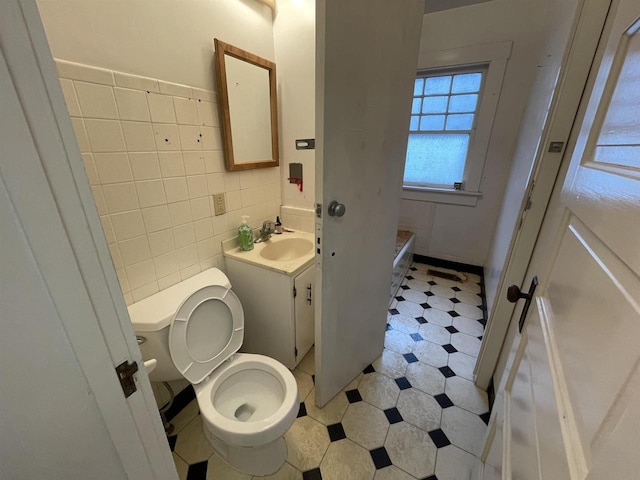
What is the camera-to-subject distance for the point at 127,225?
3.60ft

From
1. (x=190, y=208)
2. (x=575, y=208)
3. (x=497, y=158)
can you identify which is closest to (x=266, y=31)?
(x=190, y=208)

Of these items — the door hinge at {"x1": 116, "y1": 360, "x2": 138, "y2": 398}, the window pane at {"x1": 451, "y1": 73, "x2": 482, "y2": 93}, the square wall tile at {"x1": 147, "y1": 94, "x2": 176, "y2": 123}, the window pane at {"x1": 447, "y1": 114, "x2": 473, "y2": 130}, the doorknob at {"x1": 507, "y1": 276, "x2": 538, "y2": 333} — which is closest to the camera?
the door hinge at {"x1": 116, "y1": 360, "x2": 138, "y2": 398}

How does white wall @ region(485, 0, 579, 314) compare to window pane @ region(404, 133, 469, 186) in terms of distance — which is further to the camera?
window pane @ region(404, 133, 469, 186)

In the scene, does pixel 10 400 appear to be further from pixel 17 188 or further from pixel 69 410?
pixel 17 188

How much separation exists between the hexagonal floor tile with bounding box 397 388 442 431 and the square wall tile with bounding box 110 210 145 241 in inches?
62.9

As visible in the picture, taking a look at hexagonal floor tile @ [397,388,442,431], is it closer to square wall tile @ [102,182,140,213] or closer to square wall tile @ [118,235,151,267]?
square wall tile @ [118,235,151,267]

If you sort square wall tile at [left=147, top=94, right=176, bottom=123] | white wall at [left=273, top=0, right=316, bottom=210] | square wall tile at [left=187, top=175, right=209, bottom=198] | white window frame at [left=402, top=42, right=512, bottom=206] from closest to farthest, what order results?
1. square wall tile at [left=147, top=94, right=176, bottom=123]
2. square wall tile at [left=187, top=175, right=209, bottom=198]
3. white wall at [left=273, top=0, right=316, bottom=210]
4. white window frame at [left=402, top=42, right=512, bottom=206]

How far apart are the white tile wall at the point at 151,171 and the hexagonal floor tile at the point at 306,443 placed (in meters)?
0.98

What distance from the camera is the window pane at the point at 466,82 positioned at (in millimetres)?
2379

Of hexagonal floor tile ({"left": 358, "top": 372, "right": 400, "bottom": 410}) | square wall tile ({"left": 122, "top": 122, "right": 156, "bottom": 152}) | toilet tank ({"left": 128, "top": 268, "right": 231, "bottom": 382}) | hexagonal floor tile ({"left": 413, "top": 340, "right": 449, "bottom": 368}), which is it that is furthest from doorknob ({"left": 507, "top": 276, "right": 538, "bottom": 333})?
square wall tile ({"left": 122, "top": 122, "right": 156, "bottom": 152})

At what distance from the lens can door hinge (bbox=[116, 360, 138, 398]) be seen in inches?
18.5

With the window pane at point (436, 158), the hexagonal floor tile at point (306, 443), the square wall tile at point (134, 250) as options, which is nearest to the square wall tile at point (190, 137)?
the square wall tile at point (134, 250)

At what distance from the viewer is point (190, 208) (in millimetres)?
1334

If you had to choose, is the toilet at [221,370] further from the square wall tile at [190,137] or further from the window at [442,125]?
the window at [442,125]
